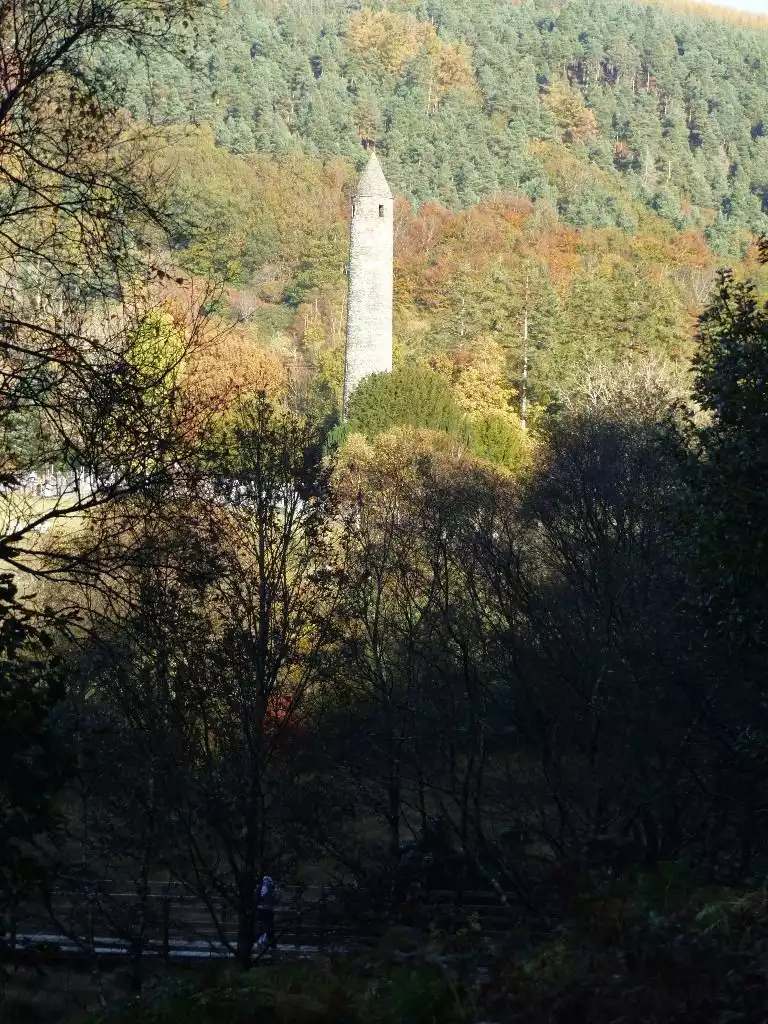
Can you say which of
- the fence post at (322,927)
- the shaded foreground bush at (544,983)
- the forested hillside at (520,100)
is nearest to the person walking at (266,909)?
the fence post at (322,927)

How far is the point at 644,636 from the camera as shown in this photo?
12875mm

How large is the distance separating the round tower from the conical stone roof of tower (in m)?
0.04

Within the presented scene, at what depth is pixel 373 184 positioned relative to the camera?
2087 inches

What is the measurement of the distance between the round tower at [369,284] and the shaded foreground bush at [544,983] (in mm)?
47242

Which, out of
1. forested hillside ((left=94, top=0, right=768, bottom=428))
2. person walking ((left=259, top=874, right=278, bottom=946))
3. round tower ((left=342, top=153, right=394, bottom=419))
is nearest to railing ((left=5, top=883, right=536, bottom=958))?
person walking ((left=259, top=874, right=278, bottom=946))

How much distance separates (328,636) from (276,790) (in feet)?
6.21

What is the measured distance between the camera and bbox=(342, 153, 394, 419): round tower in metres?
52.4

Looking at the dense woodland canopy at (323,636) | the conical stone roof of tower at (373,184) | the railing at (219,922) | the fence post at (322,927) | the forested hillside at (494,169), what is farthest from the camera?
the forested hillside at (494,169)

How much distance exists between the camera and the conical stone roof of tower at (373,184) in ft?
173

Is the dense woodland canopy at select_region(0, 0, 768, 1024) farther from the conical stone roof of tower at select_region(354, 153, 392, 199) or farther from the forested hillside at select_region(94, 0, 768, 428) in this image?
the forested hillside at select_region(94, 0, 768, 428)

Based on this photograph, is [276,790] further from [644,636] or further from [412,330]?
[412,330]

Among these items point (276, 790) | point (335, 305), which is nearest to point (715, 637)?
point (276, 790)

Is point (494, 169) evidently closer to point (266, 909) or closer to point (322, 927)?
point (322, 927)

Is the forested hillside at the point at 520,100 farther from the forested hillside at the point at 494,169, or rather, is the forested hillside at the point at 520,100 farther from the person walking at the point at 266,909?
the person walking at the point at 266,909
